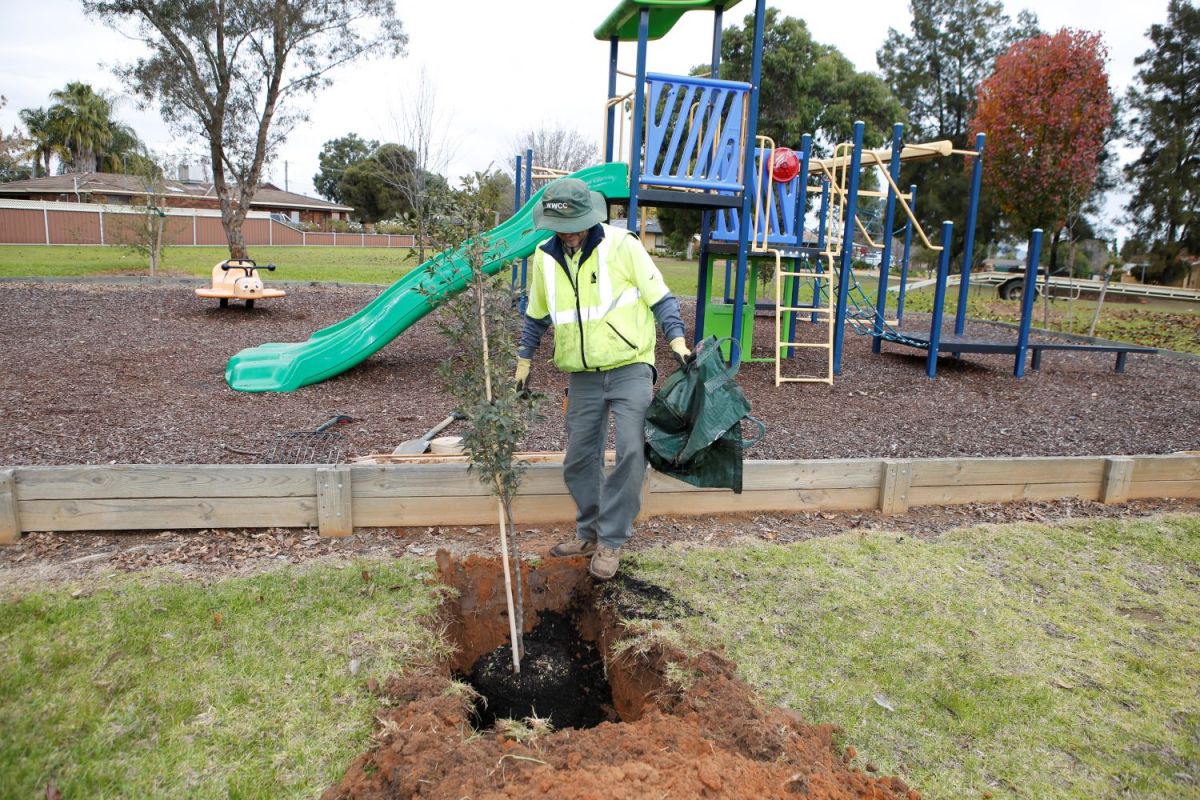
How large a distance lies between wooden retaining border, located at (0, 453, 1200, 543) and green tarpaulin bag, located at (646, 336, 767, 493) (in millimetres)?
795

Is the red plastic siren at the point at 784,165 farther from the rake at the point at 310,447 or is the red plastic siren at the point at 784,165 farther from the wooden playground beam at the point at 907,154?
the rake at the point at 310,447

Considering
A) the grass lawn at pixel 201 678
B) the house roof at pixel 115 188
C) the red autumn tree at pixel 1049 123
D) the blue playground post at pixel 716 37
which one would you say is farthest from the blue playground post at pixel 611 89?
the house roof at pixel 115 188

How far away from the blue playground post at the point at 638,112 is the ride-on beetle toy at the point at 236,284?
6.57m

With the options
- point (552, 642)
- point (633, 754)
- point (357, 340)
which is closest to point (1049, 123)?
→ point (357, 340)

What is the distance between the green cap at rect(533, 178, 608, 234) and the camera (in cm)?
350

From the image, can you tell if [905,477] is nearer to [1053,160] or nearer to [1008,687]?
[1008,687]

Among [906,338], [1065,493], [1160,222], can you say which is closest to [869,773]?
[1065,493]

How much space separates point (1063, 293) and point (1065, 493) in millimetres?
25222

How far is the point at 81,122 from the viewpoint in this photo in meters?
53.8

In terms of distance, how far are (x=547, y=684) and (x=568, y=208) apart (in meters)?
2.11

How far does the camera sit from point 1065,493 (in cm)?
529

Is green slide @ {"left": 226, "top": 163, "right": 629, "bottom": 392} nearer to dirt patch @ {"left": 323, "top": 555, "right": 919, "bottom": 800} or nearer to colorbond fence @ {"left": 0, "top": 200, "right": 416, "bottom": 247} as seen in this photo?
dirt patch @ {"left": 323, "top": 555, "right": 919, "bottom": 800}

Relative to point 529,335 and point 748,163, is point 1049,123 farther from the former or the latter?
point 529,335

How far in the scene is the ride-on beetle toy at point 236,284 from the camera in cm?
1155
